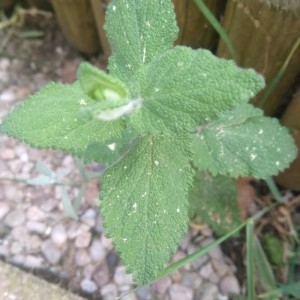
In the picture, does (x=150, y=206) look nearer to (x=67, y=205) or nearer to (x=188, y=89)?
(x=188, y=89)

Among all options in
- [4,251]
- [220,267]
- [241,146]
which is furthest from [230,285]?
[4,251]

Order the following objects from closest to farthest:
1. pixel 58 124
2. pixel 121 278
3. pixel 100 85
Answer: pixel 100 85 → pixel 58 124 → pixel 121 278

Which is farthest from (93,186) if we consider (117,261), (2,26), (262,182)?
(2,26)

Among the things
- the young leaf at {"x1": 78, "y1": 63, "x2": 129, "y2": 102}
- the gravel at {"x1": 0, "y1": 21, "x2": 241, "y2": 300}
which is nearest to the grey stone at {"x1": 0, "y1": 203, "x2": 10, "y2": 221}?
the gravel at {"x1": 0, "y1": 21, "x2": 241, "y2": 300}

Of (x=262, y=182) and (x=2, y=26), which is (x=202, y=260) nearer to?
(x=262, y=182)

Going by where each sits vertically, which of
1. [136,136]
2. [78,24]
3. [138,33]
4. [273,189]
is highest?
[138,33]
